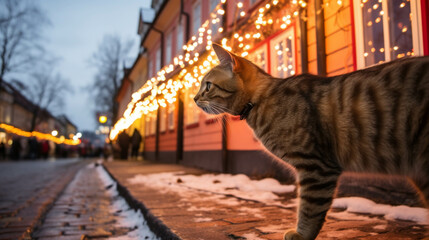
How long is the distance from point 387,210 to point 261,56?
15.9ft

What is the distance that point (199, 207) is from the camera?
146 inches

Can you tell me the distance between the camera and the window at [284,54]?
241 inches

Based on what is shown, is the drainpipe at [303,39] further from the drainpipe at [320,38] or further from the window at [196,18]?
the window at [196,18]

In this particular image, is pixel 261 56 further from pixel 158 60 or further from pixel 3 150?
pixel 3 150

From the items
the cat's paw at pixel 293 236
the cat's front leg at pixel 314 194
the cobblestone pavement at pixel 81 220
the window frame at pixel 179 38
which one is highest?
the window frame at pixel 179 38

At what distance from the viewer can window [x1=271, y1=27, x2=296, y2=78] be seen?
6.12 m

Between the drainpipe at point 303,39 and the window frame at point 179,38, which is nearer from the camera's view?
the drainpipe at point 303,39

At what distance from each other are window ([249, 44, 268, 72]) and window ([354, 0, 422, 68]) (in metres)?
2.61

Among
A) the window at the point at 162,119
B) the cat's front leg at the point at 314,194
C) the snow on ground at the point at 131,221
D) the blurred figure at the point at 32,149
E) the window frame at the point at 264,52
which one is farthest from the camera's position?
the blurred figure at the point at 32,149

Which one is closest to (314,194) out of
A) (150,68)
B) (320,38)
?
(320,38)

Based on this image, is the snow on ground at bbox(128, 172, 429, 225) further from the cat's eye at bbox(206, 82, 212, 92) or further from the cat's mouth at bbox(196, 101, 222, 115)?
the cat's eye at bbox(206, 82, 212, 92)

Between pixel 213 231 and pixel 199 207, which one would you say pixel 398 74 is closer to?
pixel 213 231

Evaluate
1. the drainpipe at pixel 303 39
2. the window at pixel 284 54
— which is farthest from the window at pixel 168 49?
the drainpipe at pixel 303 39

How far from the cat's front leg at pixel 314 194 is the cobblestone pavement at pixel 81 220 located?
7.00 ft
